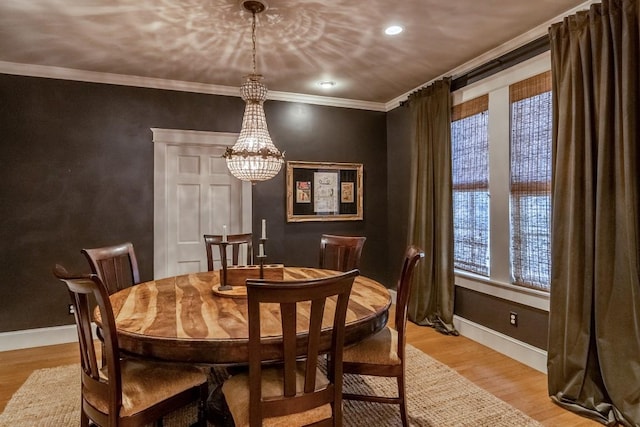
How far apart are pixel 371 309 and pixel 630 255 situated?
1532 mm

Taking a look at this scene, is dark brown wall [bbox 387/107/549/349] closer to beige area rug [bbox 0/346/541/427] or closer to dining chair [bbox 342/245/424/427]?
beige area rug [bbox 0/346/541/427]

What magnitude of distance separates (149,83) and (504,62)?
132 inches

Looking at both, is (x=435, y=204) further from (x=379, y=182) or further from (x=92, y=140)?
(x=92, y=140)

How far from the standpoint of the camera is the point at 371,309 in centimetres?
186

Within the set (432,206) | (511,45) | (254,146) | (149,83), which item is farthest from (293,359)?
(149,83)

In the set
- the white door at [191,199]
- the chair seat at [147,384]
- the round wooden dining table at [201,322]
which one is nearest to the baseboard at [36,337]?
the white door at [191,199]

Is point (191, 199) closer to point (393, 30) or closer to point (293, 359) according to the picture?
point (393, 30)

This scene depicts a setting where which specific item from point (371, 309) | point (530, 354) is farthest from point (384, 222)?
point (371, 309)

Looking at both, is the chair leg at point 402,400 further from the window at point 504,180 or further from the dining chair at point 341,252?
the window at point 504,180

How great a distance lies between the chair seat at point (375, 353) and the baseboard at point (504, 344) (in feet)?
4.84

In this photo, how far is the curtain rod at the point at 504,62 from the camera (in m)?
2.82

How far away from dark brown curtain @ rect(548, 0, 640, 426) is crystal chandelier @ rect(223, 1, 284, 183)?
195cm

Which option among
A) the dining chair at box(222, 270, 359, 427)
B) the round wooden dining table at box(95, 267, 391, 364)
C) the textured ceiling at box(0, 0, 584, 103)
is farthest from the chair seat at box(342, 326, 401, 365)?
the textured ceiling at box(0, 0, 584, 103)

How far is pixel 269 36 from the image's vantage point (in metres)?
2.84
